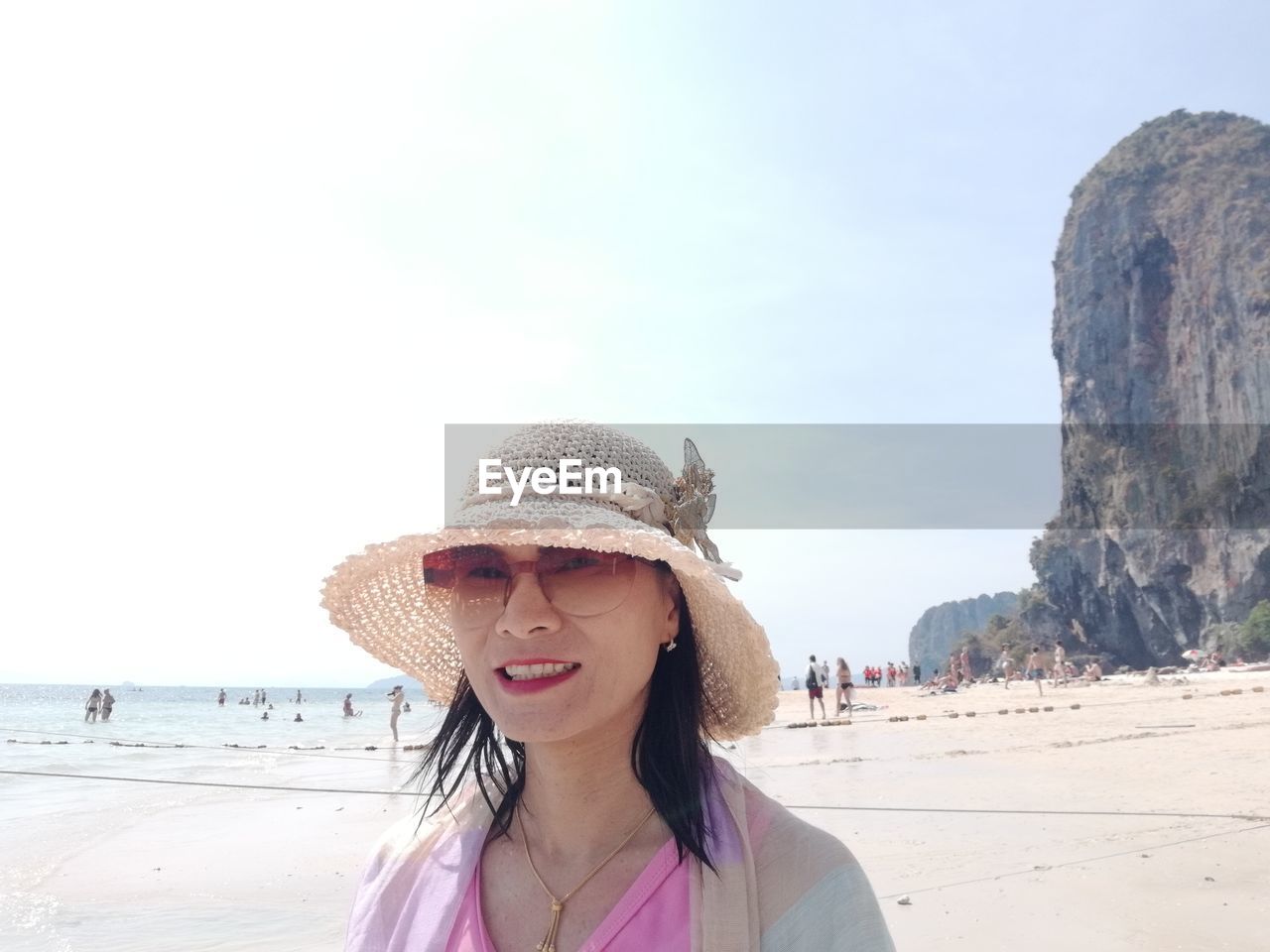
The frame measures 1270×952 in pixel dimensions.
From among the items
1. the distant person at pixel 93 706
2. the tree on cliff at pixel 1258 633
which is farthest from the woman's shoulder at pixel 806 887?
the tree on cliff at pixel 1258 633

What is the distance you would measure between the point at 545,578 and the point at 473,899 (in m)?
0.51

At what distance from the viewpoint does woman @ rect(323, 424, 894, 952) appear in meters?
1.27

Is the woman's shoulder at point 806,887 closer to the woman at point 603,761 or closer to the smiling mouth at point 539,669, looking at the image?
the woman at point 603,761

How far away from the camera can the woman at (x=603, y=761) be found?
127cm

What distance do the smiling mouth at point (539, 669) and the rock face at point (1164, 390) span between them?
52.7m

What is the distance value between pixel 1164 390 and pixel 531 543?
64724 mm

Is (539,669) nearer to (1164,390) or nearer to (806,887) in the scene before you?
(806,887)

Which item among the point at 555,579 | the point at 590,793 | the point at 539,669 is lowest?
the point at 590,793

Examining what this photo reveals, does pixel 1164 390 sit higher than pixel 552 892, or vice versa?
pixel 1164 390

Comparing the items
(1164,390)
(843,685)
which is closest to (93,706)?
(843,685)

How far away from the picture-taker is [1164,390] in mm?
56750

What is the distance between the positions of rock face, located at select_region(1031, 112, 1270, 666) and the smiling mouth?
52.7m

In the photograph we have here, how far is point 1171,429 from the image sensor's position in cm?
5509

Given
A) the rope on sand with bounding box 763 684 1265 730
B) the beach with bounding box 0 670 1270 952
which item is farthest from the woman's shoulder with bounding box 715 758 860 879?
the rope on sand with bounding box 763 684 1265 730
